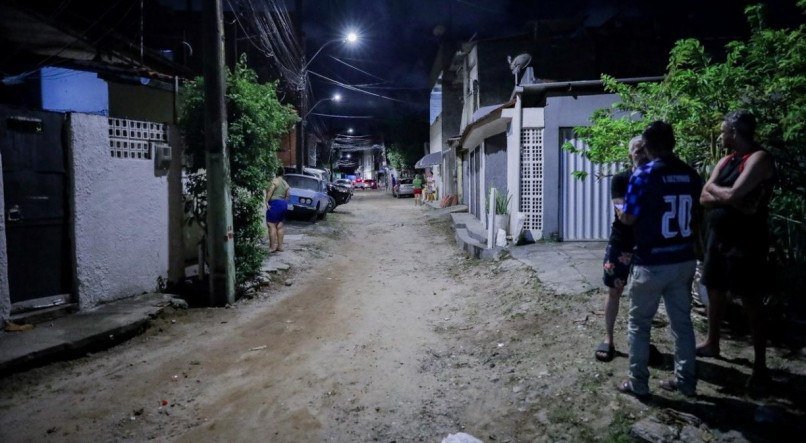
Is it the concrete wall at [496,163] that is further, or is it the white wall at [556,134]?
the concrete wall at [496,163]

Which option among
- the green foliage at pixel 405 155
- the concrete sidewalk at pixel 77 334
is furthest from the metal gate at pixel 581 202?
the green foliage at pixel 405 155

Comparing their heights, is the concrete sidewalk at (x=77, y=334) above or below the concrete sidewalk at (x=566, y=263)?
below

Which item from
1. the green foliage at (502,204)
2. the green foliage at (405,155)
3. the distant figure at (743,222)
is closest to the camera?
the distant figure at (743,222)

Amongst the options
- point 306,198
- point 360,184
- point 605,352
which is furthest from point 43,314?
point 360,184

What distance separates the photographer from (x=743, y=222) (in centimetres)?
340

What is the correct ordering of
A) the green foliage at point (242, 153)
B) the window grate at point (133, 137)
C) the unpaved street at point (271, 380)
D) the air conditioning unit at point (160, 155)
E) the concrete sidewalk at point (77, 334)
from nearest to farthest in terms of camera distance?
the unpaved street at point (271, 380)
the concrete sidewalk at point (77, 334)
the window grate at point (133, 137)
the air conditioning unit at point (160, 155)
the green foliage at point (242, 153)

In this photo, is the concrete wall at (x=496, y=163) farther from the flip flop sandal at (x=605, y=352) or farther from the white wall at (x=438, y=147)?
the white wall at (x=438, y=147)

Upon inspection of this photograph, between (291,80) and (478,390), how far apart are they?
55.1ft

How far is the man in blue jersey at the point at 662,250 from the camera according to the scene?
314cm

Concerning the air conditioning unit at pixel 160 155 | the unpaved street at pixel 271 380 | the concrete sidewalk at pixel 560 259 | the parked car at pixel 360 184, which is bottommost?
the unpaved street at pixel 271 380

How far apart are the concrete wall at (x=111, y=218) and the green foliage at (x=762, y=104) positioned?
6.76 meters

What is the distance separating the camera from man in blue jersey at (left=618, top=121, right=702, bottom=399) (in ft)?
10.3

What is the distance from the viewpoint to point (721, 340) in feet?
13.9

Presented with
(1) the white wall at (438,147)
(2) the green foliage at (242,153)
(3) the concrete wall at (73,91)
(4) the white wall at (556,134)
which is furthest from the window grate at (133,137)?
(1) the white wall at (438,147)
